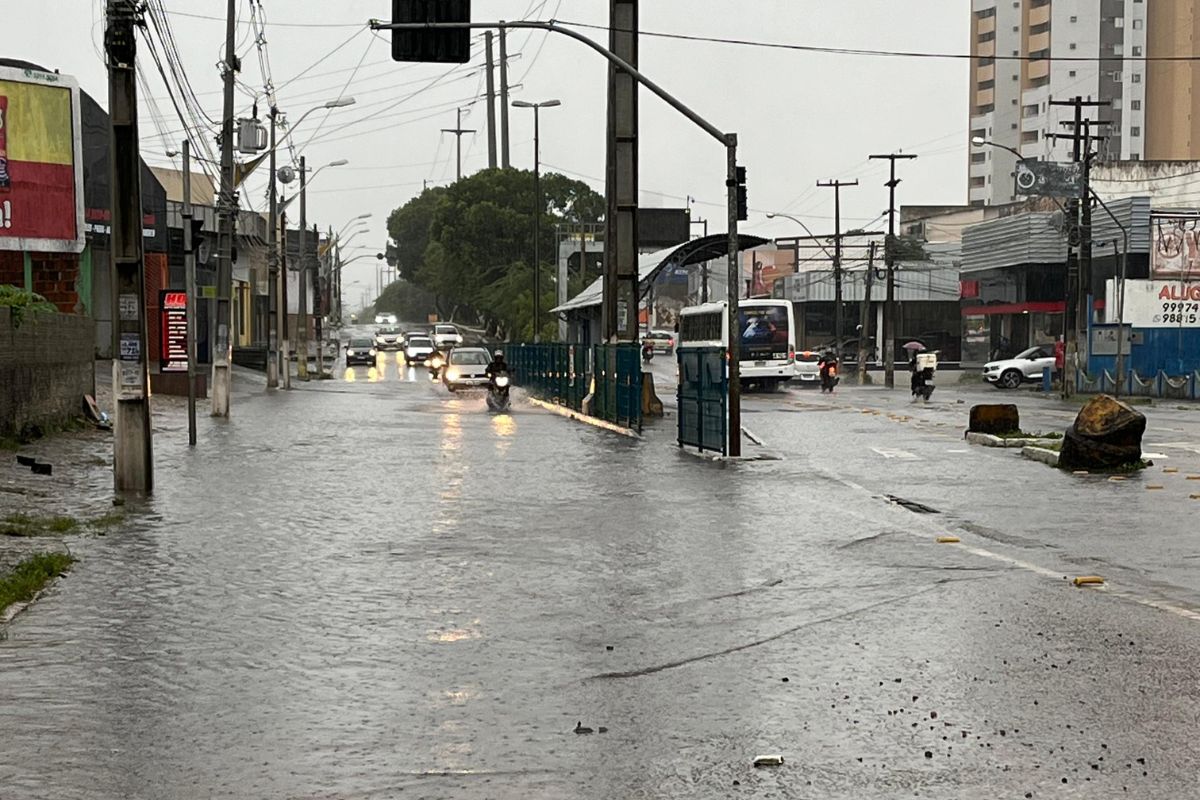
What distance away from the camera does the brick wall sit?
24.2 m

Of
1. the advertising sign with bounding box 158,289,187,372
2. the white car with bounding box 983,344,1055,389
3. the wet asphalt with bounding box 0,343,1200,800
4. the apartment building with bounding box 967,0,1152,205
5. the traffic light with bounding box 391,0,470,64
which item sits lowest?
the white car with bounding box 983,344,1055,389

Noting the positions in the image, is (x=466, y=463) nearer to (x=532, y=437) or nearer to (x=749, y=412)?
(x=532, y=437)

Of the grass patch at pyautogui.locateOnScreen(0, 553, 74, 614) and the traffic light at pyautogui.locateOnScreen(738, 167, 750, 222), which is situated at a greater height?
the traffic light at pyautogui.locateOnScreen(738, 167, 750, 222)

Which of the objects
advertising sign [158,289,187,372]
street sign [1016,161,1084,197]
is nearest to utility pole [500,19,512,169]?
street sign [1016,161,1084,197]

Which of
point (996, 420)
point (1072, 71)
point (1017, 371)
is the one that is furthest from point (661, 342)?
point (996, 420)

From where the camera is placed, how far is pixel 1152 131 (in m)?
122

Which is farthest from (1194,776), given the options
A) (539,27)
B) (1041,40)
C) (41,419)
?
(1041,40)

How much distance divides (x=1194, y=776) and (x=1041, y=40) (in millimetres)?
123224

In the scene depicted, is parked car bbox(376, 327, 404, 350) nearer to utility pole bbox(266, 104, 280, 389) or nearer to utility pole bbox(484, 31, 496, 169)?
utility pole bbox(484, 31, 496, 169)

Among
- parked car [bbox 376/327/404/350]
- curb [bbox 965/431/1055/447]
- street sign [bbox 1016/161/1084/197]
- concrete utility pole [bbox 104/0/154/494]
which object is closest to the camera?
concrete utility pole [bbox 104/0/154/494]

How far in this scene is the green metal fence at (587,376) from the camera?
31.7m

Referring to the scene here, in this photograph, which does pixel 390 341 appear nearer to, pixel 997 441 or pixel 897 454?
pixel 997 441

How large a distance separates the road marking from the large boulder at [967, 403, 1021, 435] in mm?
2649

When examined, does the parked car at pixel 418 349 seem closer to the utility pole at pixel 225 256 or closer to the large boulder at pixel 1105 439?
the utility pole at pixel 225 256
